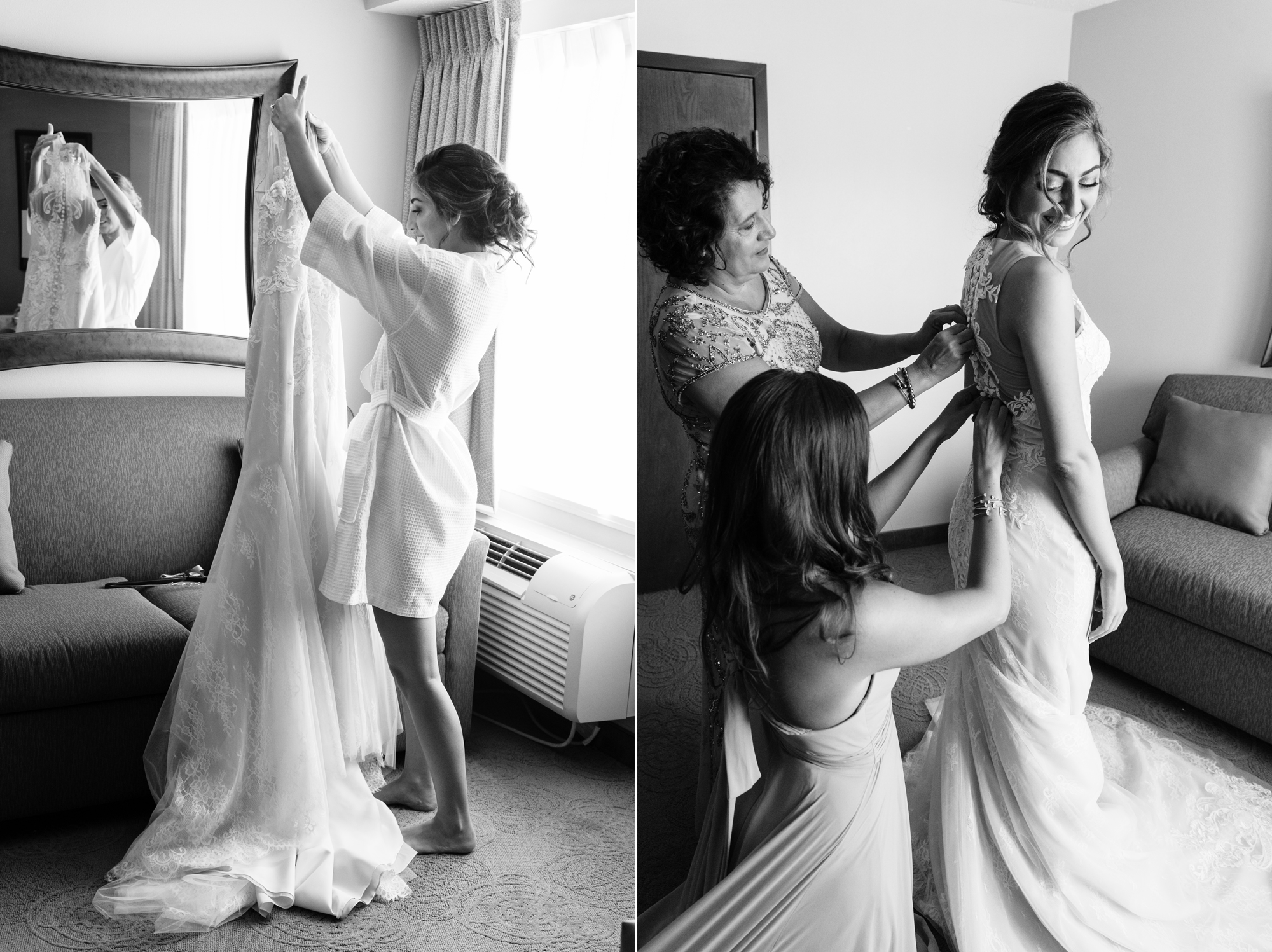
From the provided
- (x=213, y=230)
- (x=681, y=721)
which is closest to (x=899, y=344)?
(x=681, y=721)

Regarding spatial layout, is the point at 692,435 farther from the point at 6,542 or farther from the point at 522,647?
the point at 6,542

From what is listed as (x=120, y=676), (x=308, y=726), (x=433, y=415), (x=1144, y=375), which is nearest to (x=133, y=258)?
(x=433, y=415)

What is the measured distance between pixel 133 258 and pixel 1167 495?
1493mm

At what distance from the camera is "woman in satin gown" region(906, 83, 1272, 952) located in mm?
876

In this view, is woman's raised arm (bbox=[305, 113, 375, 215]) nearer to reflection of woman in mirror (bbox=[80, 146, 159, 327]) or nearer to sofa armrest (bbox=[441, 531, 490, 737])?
reflection of woman in mirror (bbox=[80, 146, 159, 327])

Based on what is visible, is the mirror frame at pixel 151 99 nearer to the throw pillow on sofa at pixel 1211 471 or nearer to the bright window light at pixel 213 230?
the bright window light at pixel 213 230

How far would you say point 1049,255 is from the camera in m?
0.88

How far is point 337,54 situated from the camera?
1454mm

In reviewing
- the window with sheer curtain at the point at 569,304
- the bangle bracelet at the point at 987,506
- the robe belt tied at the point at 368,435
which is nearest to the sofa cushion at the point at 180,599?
the robe belt tied at the point at 368,435

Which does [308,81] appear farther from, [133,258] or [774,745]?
[774,745]

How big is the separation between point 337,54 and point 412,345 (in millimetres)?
453

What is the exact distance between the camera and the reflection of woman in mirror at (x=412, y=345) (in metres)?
1.45

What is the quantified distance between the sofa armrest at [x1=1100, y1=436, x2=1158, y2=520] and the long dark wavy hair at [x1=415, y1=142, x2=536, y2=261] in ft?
3.07

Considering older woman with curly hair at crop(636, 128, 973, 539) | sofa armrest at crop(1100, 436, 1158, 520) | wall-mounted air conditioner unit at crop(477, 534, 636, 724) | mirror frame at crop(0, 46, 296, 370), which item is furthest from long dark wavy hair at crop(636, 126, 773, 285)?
mirror frame at crop(0, 46, 296, 370)
